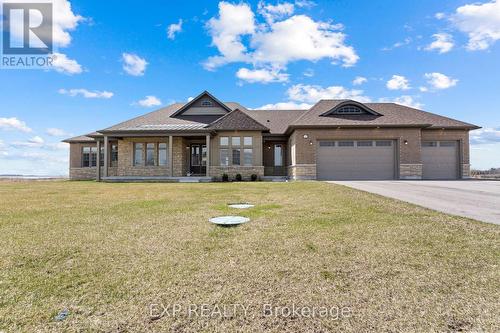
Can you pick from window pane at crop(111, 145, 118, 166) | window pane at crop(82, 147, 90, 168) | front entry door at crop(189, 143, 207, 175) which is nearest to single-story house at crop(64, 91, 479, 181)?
front entry door at crop(189, 143, 207, 175)

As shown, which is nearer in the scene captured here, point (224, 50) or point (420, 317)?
point (420, 317)

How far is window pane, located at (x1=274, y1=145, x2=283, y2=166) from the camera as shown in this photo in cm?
2422

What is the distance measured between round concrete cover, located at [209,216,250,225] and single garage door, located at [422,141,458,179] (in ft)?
66.7

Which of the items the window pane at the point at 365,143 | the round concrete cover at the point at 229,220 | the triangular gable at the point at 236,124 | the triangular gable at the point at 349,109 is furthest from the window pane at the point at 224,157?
the round concrete cover at the point at 229,220

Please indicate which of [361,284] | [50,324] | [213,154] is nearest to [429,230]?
[361,284]

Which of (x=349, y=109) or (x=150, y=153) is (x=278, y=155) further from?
(x=150, y=153)

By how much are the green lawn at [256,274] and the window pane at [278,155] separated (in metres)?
18.2

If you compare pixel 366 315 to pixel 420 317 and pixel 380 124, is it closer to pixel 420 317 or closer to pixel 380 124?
pixel 420 317

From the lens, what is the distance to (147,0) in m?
→ 14.6

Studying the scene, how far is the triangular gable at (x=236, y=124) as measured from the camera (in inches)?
829

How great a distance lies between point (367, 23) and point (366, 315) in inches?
672

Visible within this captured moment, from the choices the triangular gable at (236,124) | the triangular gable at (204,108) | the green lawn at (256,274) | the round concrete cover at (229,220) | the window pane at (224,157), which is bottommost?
the green lawn at (256,274)

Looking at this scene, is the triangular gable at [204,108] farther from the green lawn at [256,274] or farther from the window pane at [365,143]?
the green lawn at [256,274]

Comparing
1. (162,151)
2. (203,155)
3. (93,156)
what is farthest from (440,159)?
(93,156)
